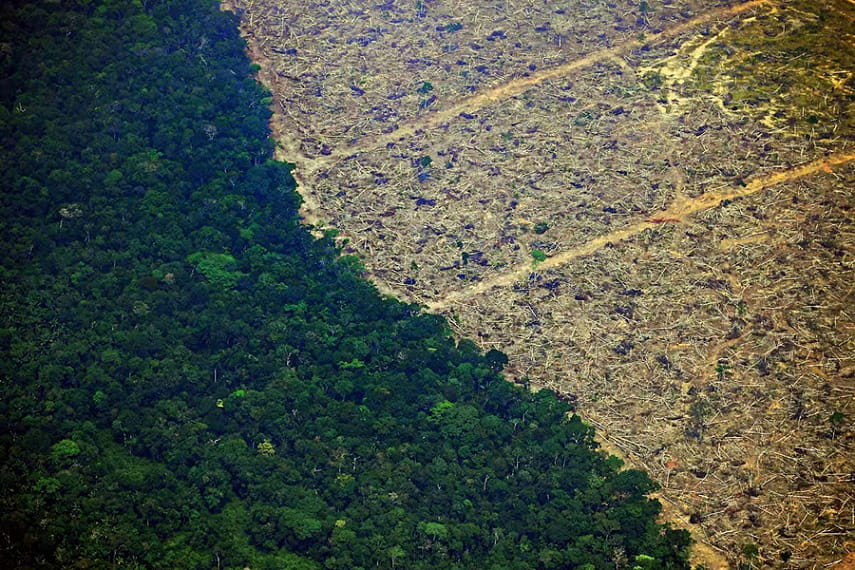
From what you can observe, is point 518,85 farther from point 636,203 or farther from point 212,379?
point 212,379

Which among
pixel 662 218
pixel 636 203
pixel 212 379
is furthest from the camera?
pixel 636 203

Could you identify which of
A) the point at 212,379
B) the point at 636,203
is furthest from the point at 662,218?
the point at 212,379

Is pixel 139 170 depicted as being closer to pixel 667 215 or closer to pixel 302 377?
pixel 302 377

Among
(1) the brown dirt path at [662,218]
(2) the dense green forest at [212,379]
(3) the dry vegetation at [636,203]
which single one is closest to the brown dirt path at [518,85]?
(3) the dry vegetation at [636,203]

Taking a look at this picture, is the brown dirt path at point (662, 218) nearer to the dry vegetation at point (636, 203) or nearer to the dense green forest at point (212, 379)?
the dry vegetation at point (636, 203)

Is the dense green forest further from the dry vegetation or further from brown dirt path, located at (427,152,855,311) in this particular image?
brown dirt path, located at (427,152,855,311)

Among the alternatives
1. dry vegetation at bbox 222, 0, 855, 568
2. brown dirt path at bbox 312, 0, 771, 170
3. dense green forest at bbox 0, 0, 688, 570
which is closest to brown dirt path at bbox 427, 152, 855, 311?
dry vegetation at bbox 222, 0, 855, 568
